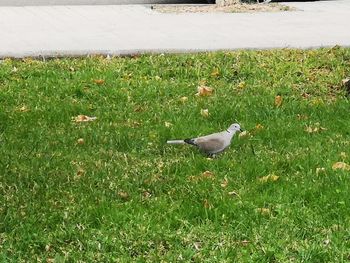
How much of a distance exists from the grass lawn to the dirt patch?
416cm

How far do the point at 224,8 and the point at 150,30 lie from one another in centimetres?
244

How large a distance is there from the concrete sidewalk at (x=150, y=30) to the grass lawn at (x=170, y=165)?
0.97 meters

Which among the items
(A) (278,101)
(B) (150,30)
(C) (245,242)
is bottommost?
(C) (245,242)

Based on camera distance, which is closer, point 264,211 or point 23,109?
point 264,211

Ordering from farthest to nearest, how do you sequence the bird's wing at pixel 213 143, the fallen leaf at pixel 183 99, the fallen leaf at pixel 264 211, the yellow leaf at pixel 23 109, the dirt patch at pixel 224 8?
the dirt patch at pixel 224 8 → the fallen leaf at pixel 183 99 → the yellow leaf at pixel 23 109 → the bird's wing at pixel 213 143 → the fallen leaf at pixel 264 211

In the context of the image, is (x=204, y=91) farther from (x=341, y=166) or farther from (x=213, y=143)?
(x=341, y=166)

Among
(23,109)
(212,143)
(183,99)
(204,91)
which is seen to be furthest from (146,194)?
(204,91)

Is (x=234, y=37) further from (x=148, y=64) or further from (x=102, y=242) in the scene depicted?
(x=102, y=242)

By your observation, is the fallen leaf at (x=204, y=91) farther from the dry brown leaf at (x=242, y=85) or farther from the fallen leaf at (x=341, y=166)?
the fallen leaf at (x=341, y=166)

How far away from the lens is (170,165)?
5.39 metres

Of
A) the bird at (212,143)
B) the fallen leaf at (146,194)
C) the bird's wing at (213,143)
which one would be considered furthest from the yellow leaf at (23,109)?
the fallen leaf at (146,194)

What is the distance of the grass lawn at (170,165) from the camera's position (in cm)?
430

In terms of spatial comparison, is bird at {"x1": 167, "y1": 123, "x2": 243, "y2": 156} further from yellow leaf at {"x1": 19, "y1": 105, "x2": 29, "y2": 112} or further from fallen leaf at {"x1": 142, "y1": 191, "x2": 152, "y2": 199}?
yellow leaf at {"x1": 19, "y1": 105, "x2": 29, "y2": 112}

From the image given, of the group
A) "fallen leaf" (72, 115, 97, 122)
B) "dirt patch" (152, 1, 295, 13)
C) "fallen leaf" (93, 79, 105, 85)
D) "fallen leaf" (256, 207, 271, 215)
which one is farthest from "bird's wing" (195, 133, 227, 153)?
"dirt patch" (152, 1, 295, 13)
